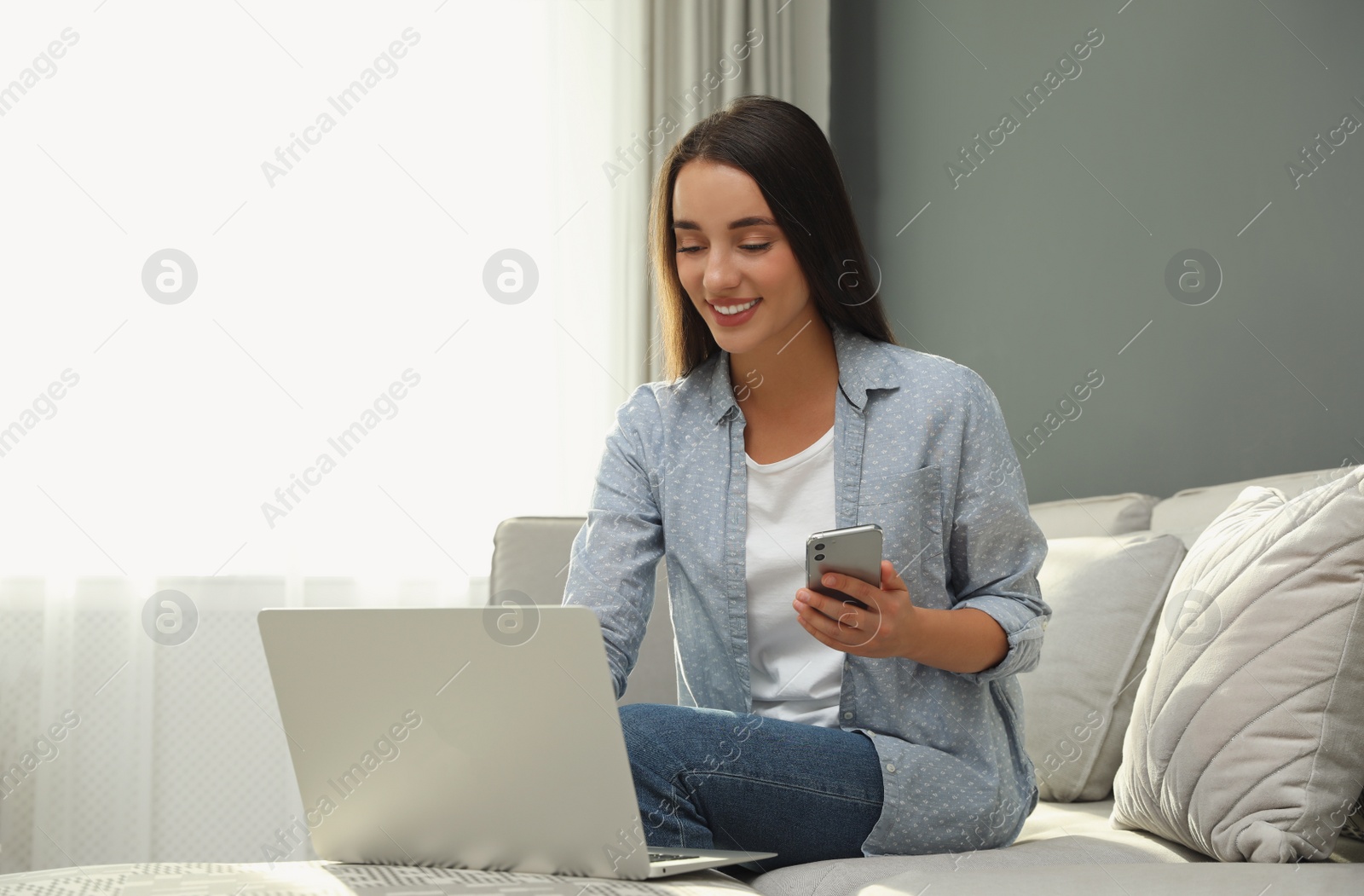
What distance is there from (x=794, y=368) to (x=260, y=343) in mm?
1652

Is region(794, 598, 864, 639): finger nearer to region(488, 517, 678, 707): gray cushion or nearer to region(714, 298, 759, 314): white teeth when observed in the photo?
region(714, 298, 759, 314): white teeth

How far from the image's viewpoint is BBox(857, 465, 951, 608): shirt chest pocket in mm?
1233

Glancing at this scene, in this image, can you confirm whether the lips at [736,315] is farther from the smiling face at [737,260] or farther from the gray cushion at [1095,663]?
the gray cushion at [1095,663]

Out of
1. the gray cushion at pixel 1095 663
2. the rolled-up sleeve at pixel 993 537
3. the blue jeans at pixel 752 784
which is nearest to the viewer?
the blue jeans at pixel 752 784

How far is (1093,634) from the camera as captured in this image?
152cm

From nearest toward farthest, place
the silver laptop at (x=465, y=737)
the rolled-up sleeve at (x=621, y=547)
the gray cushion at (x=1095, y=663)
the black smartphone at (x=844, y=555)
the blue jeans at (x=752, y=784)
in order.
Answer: the silver laptop at (x=465, y=737) → the black smartphone at (x=844, y=555) → the blue jeans at (x=752, y=784) → the rolled-up sleeve at (x=621, y=547) → the gray cushion at (x=1095, y=663)

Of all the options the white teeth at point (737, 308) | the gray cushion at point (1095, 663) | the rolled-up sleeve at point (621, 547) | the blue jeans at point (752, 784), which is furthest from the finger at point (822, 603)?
the gray cushion at point (1095, 663)

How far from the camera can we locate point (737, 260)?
1304 millimetres

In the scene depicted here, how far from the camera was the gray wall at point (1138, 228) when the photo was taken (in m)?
1.66

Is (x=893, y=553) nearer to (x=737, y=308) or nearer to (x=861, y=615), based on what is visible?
(x=861, y=615)

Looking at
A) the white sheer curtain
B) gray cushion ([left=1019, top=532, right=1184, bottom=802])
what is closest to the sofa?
gray cushion ([left=1019, top=532, right=1184, bottom=802])

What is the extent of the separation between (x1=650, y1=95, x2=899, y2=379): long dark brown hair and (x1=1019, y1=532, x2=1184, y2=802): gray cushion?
446mm

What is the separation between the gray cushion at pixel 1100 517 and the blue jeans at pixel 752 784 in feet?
2.36

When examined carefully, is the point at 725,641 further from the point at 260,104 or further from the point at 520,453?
the point at 260,104
